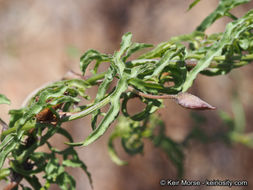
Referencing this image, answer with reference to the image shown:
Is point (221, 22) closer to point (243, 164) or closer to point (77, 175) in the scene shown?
point (243, 164)

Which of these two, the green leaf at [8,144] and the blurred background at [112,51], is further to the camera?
the blurred background at [112,51]

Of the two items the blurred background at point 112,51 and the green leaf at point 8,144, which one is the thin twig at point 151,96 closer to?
the green leaf at point 8,144

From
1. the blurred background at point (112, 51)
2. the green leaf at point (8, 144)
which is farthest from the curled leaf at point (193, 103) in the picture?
the blurred background at point (112, 51)

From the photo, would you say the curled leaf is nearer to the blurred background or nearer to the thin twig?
the thin twig

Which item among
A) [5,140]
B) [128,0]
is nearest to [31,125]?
[5,140]

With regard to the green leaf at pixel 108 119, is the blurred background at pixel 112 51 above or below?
above

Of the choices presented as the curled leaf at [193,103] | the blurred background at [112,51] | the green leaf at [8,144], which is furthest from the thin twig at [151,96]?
the blurred background at [112,51]

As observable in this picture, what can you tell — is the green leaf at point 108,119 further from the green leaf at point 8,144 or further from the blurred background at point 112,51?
the blurred background at point 112,51

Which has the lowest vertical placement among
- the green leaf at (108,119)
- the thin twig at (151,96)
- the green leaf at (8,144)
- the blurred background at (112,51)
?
the green leaf at (8,144)
